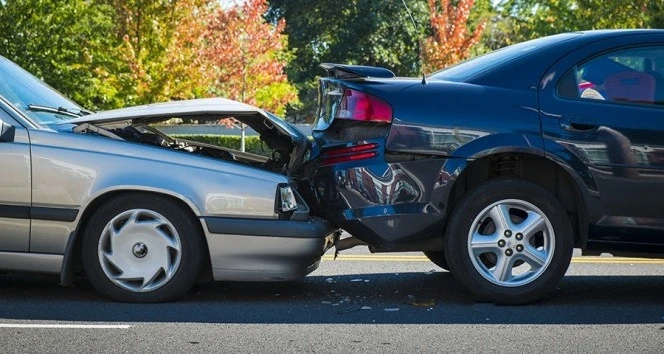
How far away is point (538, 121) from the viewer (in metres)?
6.50

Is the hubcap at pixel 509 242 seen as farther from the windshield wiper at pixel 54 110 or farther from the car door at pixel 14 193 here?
the windshield wiper at pixel 54 110

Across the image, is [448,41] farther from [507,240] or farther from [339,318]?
[339,318]

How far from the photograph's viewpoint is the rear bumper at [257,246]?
6.45 meters

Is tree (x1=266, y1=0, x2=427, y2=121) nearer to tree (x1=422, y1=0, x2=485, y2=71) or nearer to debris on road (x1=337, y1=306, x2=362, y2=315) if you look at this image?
tree (x1=422, y1=0, x2=485, y2=71)

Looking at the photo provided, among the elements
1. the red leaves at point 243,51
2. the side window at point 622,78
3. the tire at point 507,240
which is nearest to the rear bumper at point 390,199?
the tire at point 507,240

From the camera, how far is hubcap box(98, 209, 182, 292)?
6.46 metres

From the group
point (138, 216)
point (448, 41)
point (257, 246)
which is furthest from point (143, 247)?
point (448, 41)

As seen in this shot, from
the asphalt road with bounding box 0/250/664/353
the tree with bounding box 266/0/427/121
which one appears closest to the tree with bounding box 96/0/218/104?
the asphalt road with bounding box 0/250/664/353

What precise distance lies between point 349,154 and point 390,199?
1.17 feet

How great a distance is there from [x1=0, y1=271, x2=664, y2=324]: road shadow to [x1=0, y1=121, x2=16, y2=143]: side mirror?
0.93 metres

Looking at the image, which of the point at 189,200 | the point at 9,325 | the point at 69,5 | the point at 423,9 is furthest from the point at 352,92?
the point at 423,9

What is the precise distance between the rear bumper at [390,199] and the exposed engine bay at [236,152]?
0.74m

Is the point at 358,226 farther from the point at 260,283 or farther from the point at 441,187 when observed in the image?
the point at 260,283

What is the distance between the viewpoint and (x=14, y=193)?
6441 millimetres
